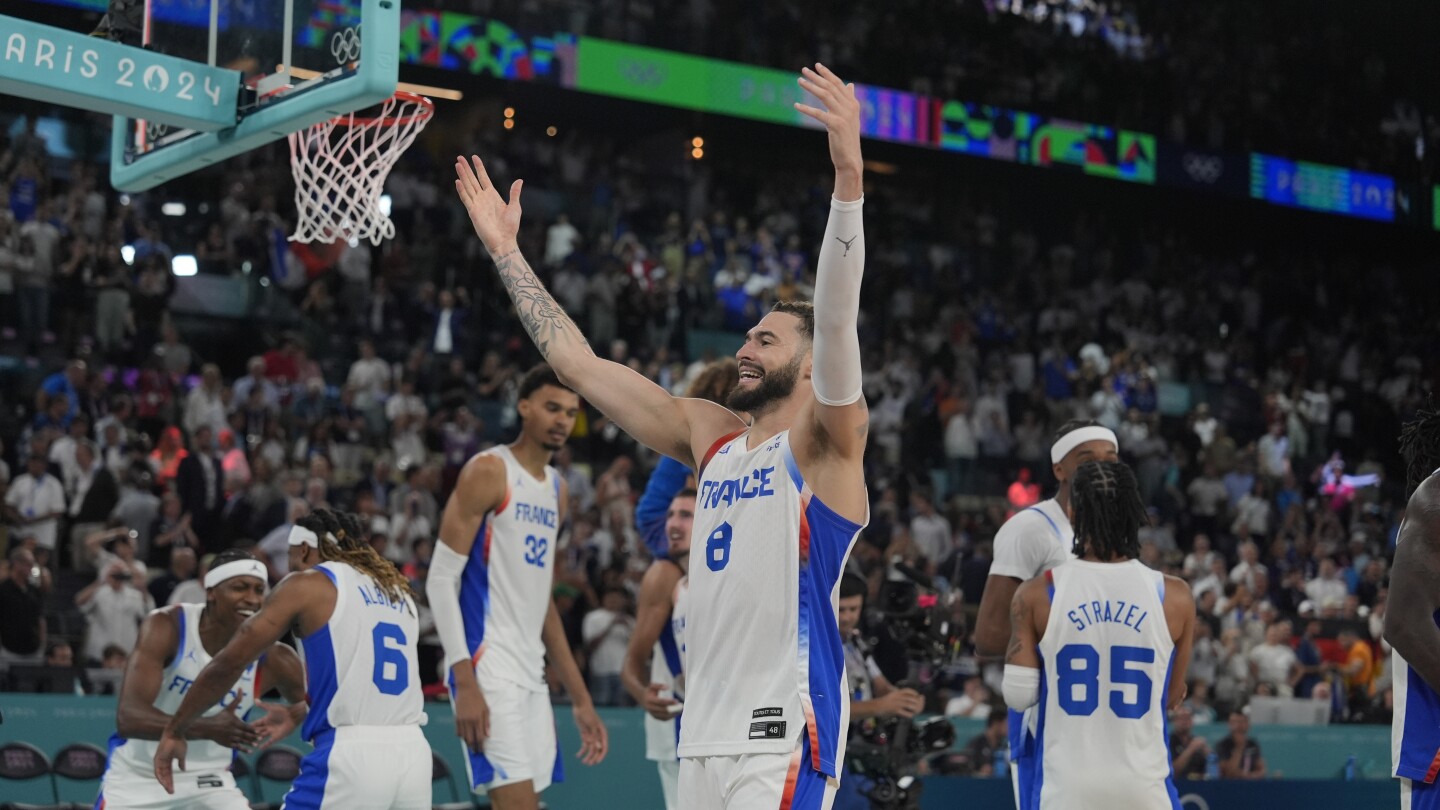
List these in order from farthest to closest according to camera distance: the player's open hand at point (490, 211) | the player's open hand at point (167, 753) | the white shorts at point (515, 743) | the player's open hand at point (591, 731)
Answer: the player's open hand at point (591, 731) < the white shorts at point (515, 743) < the player's open hand at point (167, 753) < the player's open hand at point (490, 211)

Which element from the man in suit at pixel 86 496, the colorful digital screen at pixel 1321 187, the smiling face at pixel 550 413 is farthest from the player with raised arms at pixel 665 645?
the colorful digital screen at pixel 1321 187

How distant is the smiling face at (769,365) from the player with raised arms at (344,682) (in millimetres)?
2823

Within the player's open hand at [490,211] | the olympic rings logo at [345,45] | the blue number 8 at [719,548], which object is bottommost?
the blue number 8 at [719,548]

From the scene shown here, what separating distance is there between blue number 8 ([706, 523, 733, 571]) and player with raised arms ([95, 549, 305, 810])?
139 inches

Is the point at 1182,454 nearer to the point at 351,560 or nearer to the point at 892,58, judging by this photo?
the point at 892,58

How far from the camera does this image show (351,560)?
7090 mm

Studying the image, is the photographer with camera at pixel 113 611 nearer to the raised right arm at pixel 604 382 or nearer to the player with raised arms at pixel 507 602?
the player with raised arms at pixel 507 602

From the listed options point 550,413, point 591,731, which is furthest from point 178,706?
point 550,413

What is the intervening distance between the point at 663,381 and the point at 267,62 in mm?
13546

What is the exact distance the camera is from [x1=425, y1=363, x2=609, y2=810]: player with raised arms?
297 inches

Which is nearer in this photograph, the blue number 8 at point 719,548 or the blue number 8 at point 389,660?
the blue number 8 at point 719,548

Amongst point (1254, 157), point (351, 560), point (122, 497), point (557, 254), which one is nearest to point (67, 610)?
point (122, 497)

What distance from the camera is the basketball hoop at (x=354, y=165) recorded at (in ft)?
24.3

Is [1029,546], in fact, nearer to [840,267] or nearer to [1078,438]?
[1078,438]
